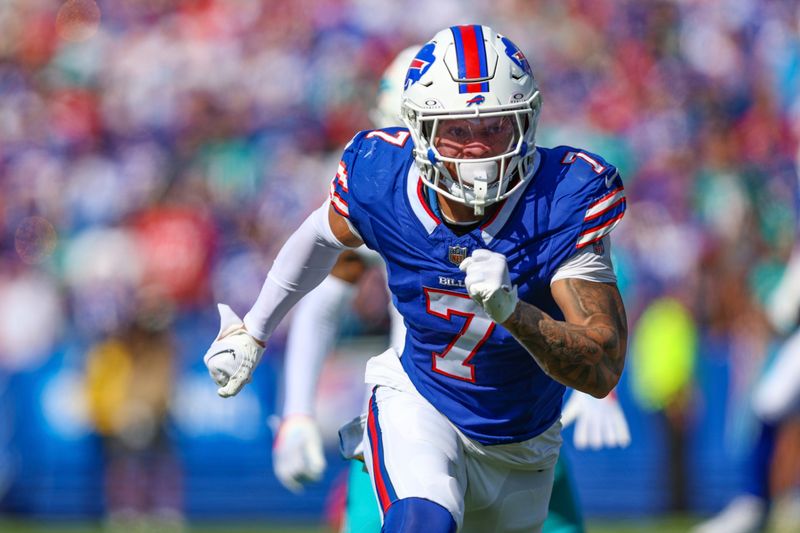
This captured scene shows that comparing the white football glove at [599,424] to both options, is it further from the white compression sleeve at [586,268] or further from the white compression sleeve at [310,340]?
the white compression sleeve at [586,268]

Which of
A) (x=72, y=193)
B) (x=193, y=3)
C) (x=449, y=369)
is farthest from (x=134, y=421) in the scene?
(x=449, y=369)

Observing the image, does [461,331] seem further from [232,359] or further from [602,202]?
[232,359]

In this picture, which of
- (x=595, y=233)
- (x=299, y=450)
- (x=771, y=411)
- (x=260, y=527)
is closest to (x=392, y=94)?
(x=299, y=450)

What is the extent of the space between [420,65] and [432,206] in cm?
35

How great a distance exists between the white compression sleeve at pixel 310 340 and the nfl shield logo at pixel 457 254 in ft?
4.21

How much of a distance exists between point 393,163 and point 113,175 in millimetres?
7818

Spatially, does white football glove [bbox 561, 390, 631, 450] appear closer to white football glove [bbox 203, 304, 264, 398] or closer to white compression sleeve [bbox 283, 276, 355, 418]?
white compression sleeve [bbox 283, 276, 355, 418]

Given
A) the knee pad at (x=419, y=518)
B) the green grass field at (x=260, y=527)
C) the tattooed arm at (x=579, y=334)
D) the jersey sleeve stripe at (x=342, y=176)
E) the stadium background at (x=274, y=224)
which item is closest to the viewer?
the tattooed arm at (x=579, y=334)

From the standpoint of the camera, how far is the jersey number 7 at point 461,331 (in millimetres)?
3447

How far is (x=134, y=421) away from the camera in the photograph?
29.8ft

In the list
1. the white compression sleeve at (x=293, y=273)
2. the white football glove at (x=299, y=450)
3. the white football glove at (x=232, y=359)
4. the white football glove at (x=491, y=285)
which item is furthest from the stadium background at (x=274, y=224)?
the white football glove at (x=491, y=285)

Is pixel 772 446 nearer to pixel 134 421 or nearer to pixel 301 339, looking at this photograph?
pixel 301 339

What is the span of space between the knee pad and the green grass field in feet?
15.9

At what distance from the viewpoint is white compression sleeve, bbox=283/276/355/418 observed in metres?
4.57
